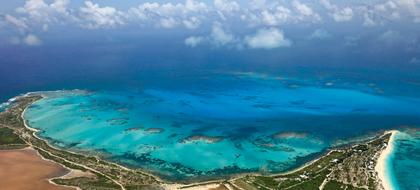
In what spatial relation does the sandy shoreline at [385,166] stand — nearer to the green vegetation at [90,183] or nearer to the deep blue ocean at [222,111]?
the deep blue ocean at [222,111]

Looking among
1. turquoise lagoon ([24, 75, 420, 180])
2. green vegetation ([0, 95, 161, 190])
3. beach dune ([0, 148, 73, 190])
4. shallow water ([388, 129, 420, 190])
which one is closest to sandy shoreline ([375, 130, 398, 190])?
shallow water ([388, 129, 420, 190])

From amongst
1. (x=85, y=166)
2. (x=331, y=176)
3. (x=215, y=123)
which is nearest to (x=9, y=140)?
(x=85, y=166)

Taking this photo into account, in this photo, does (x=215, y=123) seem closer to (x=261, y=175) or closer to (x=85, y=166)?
(x=261, y=175)

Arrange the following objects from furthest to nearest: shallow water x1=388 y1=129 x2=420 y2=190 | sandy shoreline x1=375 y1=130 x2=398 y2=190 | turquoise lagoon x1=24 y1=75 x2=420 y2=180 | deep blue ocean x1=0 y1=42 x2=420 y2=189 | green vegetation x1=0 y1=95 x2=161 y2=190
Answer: deep blue ocean x1=0 y1=42 x2=420 y2=189, turquoise lagoon x1=24 y1=75 x2=420 y2=180, green vegetation x1=0 y1=95 x2=161 y2=190, shallow water x1=388 y1=129 x2=420 y2=190, sandy shoreline x1=375 y1=130 x2=398 y2=190

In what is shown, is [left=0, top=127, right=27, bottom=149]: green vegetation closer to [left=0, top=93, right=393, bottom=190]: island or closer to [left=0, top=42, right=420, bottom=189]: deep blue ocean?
[left=0, top=93, right=393, bottom=190]: island

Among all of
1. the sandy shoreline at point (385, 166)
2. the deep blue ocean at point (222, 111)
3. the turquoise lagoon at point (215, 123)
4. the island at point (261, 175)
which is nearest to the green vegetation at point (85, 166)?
the island at point (261, 175)

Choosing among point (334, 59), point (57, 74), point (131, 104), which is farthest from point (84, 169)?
point (334, 59)
